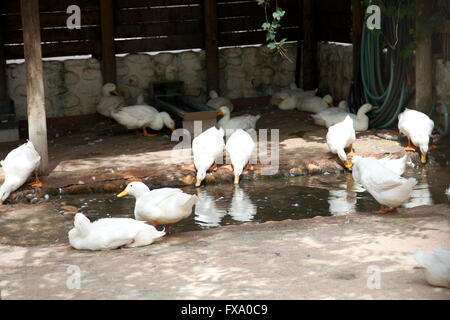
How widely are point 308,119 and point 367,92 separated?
3.88 feet

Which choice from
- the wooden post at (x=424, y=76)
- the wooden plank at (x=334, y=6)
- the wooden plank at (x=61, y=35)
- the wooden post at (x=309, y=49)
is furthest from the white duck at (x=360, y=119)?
the wooden plank at (x=61, y=35)

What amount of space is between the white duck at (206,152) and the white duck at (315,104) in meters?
3.37

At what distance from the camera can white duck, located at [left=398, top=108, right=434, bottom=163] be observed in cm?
792

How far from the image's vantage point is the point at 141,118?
31.6ft

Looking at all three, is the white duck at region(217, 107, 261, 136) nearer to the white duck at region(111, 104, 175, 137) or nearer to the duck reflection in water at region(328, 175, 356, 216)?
the white duck at region(111, 104, 175, 137)

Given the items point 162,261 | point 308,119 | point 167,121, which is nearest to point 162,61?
point 167,121

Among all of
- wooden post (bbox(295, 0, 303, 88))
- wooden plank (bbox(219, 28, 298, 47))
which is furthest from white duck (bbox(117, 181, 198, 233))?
wooden post (bbox(295, 0, 303, 88))

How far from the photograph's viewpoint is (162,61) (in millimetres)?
11594

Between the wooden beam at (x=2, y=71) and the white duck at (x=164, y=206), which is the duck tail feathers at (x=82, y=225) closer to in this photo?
the white duck at (x=164, y=206)

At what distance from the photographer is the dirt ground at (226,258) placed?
3938 millimetres

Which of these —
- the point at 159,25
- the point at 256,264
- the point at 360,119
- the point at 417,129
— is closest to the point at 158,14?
the point at 159,25

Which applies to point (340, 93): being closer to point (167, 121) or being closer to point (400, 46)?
point (400, 46)

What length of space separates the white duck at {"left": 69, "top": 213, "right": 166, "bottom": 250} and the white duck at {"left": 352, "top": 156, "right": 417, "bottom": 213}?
6.70ft

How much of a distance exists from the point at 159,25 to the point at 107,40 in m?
1.03
